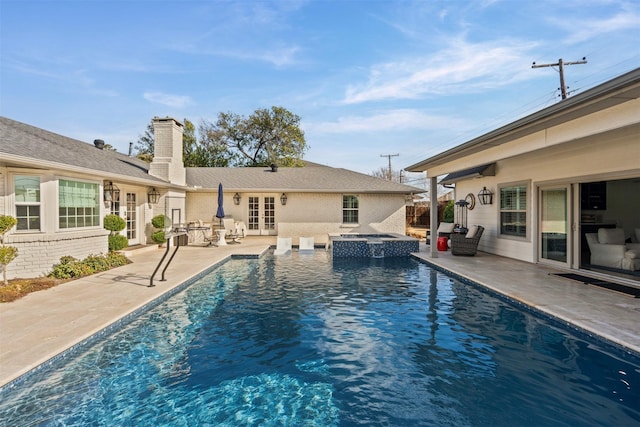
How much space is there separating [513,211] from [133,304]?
34.2 ft

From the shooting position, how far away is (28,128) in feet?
34.7

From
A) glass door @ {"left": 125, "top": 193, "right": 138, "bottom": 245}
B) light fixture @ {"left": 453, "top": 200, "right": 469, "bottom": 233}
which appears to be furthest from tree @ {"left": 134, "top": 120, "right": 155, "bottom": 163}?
light fixture @ {"left": 453, "top": 200, "right": 469, "bottom": 233}

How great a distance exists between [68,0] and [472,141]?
11761mm

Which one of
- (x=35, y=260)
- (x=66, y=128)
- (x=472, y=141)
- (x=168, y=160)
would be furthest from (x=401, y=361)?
(x=66, y=128)

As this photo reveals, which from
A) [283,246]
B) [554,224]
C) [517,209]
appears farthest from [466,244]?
[283,246]

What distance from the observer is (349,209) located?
17688 mm

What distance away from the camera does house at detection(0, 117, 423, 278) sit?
26.3 ft

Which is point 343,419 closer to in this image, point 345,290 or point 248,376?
point 248,376

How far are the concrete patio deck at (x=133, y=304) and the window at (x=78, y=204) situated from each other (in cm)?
159

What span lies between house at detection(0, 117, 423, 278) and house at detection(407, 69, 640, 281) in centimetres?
603

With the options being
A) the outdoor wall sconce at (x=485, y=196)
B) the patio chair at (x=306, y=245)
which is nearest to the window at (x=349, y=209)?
the patio chair at (x=306, y=245)

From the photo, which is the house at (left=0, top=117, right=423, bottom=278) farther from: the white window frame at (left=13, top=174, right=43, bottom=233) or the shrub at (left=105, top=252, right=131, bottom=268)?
the shrub at (left=105, top=252, right=131, bottom=268)

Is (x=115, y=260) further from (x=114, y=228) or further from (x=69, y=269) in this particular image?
(x=69, y=269)

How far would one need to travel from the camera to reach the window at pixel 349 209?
57.9 feet
